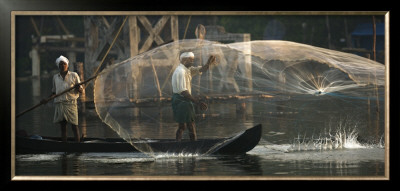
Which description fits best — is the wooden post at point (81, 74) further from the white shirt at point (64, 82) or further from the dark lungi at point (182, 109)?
the dark lungi at point (182, 109)

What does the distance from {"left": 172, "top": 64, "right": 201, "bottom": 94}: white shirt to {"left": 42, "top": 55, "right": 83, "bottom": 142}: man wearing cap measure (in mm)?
1247

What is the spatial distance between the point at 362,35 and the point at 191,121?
2.31m

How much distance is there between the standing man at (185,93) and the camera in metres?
9.56

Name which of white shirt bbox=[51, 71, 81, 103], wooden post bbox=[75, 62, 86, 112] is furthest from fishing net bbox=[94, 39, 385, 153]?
wooden post bbox=[75, 62, 86, 112]

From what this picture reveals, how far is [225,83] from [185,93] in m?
0.58

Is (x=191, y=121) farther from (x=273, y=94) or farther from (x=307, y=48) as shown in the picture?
(x=307, y=48)

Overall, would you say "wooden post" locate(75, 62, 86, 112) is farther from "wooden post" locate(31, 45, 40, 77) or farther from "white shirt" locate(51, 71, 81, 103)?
"white shirt" locate(51, 71, 81, 103)

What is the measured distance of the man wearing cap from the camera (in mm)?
9961

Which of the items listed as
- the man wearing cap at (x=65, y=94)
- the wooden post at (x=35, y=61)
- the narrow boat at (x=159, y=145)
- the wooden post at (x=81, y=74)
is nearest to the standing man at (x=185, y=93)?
the narrow boat at (x=159, y=145)

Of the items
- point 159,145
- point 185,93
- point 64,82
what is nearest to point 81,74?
point 64,82

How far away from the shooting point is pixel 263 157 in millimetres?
10016

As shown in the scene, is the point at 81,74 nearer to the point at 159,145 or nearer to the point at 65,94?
the point at 65,94

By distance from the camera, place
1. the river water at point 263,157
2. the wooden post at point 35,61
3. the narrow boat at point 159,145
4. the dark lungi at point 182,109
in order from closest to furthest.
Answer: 1. the river water at point 263,157
2. the wooden post at point 35,61
3. the dark lungi at point 182,109
4. the narrow boat at point 159,145
